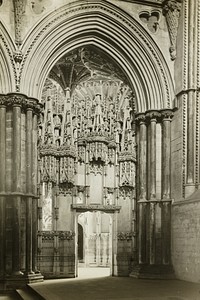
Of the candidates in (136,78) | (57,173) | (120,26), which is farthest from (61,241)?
(120,26)

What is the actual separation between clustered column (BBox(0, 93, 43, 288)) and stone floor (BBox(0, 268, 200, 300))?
70 centimetres

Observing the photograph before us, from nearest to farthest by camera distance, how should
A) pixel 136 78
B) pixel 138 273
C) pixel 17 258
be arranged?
pixel 17 258 < pixel 138 273 < pixel 136 78

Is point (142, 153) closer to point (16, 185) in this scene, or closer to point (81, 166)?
point (81, 166)

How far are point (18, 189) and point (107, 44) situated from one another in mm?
4761

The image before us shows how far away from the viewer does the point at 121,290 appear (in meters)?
9.66

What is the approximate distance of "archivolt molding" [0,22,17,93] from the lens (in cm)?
1138

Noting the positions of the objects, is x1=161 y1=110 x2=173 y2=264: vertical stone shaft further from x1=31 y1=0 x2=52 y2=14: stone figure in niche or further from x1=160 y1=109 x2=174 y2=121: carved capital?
x1=31 y1=0 x2=52 y2=14: stone figure in niche

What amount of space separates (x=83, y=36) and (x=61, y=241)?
567cm

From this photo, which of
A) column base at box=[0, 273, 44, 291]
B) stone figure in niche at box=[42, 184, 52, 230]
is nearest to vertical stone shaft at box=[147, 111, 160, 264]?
stone figure in niche at box=[42, 184, 52, 230]

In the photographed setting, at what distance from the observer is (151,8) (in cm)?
1258

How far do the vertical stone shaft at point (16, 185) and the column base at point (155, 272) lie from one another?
3184 millimetres

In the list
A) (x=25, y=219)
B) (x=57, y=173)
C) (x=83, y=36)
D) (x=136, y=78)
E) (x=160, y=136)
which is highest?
(x=83, y=36)

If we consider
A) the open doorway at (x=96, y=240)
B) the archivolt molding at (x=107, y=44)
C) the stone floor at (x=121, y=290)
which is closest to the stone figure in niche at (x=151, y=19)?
the archivolt molding at (x=107, y=44)

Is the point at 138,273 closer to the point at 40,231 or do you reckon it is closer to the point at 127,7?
the point at 40,231
